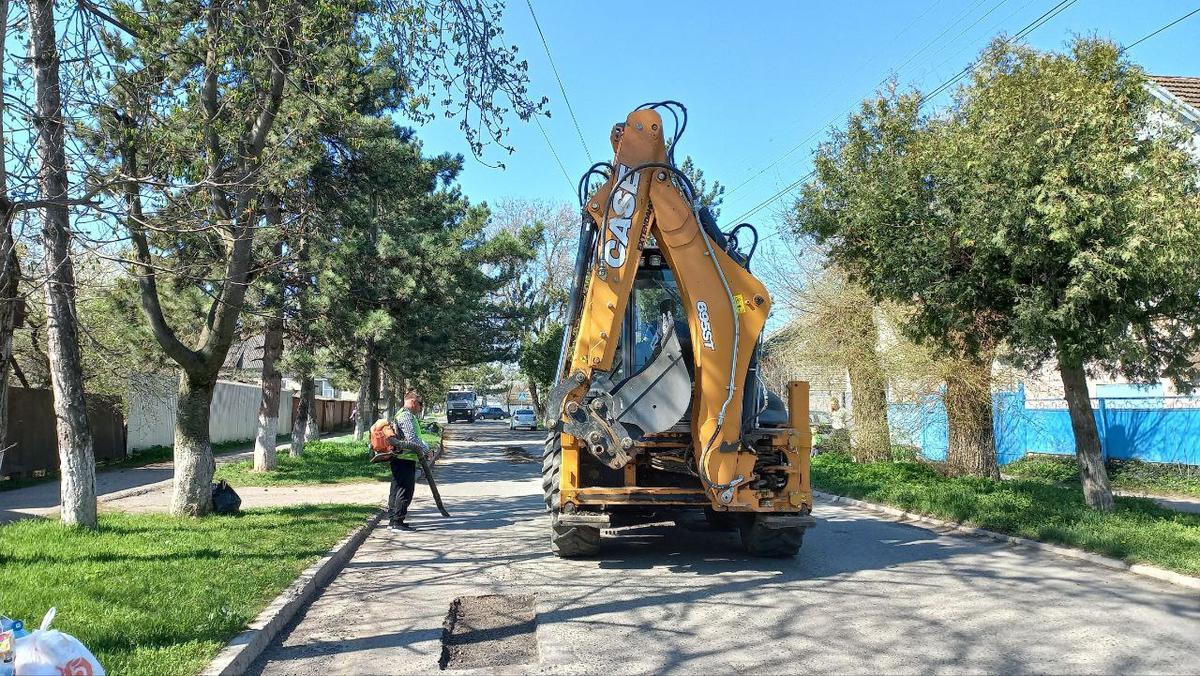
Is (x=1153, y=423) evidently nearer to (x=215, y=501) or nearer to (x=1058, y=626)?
(x=1058, y=626)

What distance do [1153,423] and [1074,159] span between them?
8.97 metres

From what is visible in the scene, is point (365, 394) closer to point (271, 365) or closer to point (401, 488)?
point (271, 365)

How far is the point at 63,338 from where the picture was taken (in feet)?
27.6

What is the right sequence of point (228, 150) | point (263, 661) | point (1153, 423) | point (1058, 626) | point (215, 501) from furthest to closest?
point (1153, 423) < point (215, 501) < point (228, 150) < point (1058, 626) < point (263, 661)

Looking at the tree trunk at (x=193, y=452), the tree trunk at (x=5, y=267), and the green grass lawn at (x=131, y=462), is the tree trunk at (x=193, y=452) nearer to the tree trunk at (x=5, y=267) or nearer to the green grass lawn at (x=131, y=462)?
the tree trunk at (x=5, y=267)

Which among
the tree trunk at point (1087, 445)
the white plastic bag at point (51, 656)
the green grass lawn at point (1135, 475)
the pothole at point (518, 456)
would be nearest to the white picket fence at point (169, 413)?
the pothole at point (518, 456)

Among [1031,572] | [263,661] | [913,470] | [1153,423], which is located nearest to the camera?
[263,661]

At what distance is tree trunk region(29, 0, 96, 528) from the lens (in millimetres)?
7818

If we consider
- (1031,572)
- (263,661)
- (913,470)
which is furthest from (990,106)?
(263,661)

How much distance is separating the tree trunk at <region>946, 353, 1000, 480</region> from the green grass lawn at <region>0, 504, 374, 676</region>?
10649 mm

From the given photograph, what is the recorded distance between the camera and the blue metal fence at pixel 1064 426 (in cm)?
1491

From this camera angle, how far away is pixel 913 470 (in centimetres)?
1650

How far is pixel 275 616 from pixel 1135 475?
594 inches

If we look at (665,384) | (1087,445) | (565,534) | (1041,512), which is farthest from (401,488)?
(1087,445)
